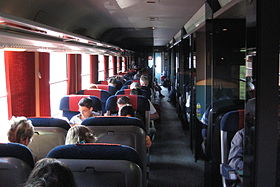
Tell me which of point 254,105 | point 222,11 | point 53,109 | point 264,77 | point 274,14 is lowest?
point 53,109

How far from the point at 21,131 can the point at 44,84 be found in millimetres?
2218

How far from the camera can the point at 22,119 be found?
3.11m

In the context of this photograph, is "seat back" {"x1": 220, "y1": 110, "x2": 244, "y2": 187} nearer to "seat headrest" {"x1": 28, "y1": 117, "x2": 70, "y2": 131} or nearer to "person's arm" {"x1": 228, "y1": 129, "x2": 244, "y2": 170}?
"person's arm" {"x1": 228, "y1": 129, "x2": 244, "y2": 170}

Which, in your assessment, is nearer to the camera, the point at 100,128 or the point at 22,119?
the point at 22,119

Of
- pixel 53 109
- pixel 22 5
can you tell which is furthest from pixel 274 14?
pixel 53 109

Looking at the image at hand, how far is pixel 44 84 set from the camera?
5180mm

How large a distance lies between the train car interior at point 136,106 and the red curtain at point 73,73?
30 millimetres

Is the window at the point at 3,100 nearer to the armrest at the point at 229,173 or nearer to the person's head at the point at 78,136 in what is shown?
the person's head at the point at 78,136

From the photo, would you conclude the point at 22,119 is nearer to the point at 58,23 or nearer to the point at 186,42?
the point at 58,23

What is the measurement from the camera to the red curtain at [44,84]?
5086 mm

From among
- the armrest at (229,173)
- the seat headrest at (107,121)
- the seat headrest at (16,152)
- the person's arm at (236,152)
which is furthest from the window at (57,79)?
the seat headrest at (16,152)

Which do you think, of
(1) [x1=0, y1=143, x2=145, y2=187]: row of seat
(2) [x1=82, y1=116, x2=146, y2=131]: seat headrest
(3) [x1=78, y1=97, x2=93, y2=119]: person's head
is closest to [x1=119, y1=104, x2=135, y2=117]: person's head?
(3) [x1=78, y1=97, x2=93, y2=119]: person's head

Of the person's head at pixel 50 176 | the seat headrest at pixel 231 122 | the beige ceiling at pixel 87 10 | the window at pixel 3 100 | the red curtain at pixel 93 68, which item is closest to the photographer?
the person's head at pixel 50 176

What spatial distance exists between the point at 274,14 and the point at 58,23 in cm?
515
